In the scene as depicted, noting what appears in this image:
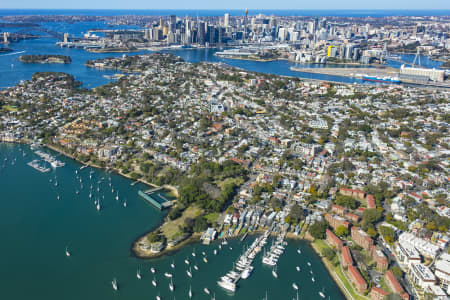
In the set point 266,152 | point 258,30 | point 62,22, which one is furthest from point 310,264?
point 62,22

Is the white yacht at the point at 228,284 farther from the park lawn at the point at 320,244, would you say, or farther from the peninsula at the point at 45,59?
the peninsula at the point at 45,59

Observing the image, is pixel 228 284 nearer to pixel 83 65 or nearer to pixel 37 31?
pixel 83 65

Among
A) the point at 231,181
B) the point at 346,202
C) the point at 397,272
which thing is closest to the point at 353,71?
the point at 231,181

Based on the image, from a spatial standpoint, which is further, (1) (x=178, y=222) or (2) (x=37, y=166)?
(2) (x=37, y=166)

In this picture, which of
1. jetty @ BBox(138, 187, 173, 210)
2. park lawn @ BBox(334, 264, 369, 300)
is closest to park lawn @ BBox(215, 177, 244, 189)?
jetty @ BBox(138, 187, 173, 210)

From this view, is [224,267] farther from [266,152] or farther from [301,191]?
[266,152]
